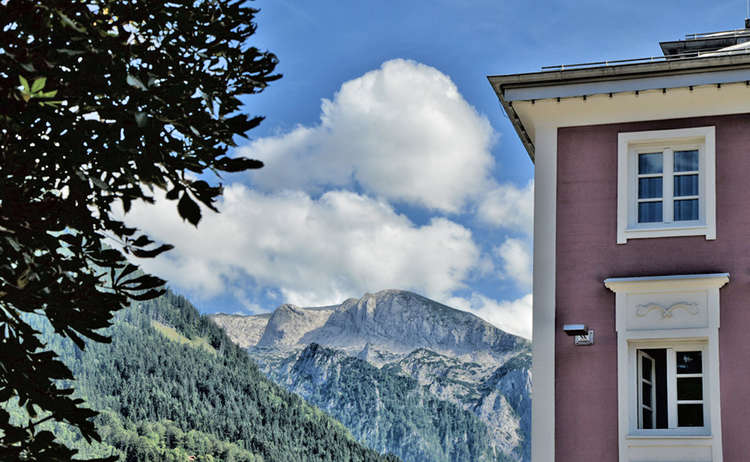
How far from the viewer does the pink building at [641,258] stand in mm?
15742

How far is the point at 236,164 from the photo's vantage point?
9898mm

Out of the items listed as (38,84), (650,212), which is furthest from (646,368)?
(38,84)

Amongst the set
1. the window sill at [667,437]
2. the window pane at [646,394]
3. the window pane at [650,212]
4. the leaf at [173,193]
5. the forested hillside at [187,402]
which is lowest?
the window sill at [667,437]

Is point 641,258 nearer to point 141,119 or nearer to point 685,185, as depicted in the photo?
point 685,185

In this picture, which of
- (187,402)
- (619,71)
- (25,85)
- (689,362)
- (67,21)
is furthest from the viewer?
(187,402)

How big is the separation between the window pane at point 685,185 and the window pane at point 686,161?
14 centimetres

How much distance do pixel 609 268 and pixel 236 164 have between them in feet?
27.0

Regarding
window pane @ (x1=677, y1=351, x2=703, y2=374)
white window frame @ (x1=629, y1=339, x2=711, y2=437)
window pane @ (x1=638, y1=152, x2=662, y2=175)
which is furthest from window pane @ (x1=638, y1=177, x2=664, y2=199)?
window pane @ (x1=677, y1=351, x2=703, y2=374)

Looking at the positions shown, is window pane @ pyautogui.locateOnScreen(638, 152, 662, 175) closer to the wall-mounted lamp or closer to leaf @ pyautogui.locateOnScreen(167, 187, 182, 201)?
the wall-mounted lamp

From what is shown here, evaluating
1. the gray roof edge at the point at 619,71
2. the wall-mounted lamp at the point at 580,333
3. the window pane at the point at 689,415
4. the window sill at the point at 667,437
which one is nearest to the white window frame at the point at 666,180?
the gray roof edge at the point at 619,71

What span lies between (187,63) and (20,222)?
101 inches

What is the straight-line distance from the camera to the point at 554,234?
55.7ft

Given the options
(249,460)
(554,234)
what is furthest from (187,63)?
(249,460)

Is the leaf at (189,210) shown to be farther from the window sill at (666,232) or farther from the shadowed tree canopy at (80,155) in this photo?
the window sill at (666,232)
